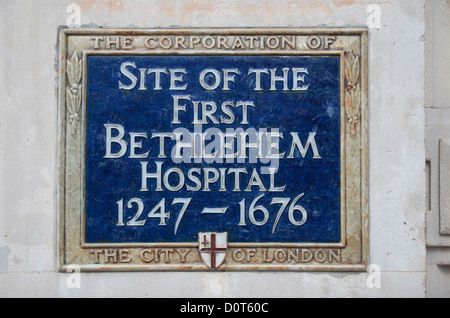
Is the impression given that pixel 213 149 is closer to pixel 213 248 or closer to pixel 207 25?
pixel 213 248

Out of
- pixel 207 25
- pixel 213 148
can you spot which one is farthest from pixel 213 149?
pixel 207 25

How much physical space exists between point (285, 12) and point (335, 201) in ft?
4.50

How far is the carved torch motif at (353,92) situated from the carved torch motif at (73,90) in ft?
6.14

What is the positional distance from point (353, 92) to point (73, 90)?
6.41ft

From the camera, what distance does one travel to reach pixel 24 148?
18.4 ft

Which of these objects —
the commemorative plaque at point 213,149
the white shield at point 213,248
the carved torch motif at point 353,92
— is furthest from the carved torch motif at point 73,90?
the carved torch motif at point 353,92

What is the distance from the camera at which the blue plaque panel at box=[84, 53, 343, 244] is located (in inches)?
220

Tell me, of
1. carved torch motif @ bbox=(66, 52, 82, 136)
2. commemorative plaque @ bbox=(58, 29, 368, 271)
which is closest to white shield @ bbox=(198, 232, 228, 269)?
commemorative plaque @ bbox=(58, 29, 368, 271)

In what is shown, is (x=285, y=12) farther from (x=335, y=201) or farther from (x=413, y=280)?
(x=413, y=280)

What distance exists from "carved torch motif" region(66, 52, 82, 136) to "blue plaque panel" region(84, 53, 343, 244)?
0.25 ft

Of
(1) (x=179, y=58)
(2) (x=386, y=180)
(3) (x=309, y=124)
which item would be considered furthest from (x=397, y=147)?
(1) (x=179, y=58)

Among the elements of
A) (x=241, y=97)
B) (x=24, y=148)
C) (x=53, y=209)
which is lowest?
(x=53, y=209)

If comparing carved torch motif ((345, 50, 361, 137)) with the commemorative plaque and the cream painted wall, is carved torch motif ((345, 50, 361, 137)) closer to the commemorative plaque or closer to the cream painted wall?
the commemorative plaque

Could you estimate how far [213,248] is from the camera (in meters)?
5.56
